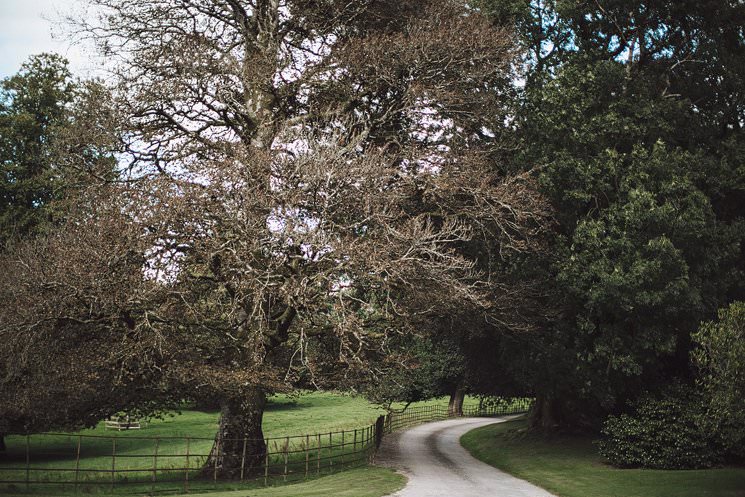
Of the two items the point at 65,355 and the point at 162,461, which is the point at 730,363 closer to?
the point at 65,355

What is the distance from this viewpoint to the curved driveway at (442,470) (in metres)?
19.2

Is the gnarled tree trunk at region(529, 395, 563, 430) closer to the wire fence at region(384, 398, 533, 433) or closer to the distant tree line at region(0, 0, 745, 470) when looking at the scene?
the distant tree line at region(0, 0, 745, 470)

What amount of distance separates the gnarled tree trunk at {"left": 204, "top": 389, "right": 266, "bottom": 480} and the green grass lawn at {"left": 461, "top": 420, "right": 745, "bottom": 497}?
8802mm

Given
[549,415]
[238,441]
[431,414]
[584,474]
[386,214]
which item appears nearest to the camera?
[386,214]

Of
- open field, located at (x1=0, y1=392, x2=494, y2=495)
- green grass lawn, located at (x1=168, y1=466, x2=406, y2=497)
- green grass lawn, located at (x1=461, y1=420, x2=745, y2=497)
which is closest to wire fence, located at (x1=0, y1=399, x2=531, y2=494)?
open field, located at (x1=0, y1=392, x2=494, y2=495)

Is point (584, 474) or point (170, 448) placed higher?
point (584, 474)

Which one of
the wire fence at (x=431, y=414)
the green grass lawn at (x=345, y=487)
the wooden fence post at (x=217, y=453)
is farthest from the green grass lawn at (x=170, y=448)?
the wire fence at (x=431, y=414)

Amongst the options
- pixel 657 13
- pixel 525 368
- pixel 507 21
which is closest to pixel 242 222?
pixel 525 368

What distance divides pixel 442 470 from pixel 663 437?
7.57 metres

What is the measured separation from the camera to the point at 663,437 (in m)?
24.2

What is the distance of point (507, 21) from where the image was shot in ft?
90.6

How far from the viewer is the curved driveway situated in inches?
758

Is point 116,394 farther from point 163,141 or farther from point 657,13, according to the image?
point 657,13

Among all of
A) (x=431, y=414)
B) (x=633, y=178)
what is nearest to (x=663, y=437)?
(x=633, y=178)
